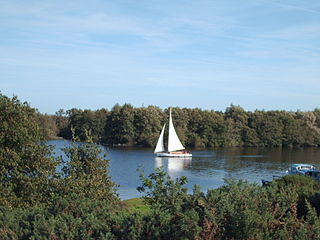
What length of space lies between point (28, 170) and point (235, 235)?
10611 millimetres

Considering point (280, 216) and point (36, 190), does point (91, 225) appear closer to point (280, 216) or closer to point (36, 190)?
point (280, 216)

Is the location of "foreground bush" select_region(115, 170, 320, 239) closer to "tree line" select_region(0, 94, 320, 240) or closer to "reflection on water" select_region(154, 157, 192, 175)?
"tree line" select_region(0, 94, 320, 240)

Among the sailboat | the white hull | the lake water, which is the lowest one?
the lake water

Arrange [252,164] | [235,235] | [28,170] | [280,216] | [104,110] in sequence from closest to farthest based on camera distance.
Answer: [235,235]
[280,216]
[28,170]
[252,164]
[104,110]

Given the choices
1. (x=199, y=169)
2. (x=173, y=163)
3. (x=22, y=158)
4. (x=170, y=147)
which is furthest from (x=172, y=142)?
(x=22, y=158)

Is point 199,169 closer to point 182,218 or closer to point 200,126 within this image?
point 200,126

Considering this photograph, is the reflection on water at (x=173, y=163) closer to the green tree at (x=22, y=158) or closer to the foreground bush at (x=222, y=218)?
the green tree at (x=22, y=158)

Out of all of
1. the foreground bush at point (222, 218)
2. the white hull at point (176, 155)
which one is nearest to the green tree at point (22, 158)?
the foreground bush at point (222, 218)

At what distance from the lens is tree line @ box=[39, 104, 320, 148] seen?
3191 inches

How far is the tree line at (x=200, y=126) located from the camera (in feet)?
266

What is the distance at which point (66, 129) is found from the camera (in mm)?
94188

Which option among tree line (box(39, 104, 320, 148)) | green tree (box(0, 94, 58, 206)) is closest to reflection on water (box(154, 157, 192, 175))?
tree line (box(39, 104, 320, 148))

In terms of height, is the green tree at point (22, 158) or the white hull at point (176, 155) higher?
the green tree at point (22, 158)

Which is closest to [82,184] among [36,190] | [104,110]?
[36,190]
